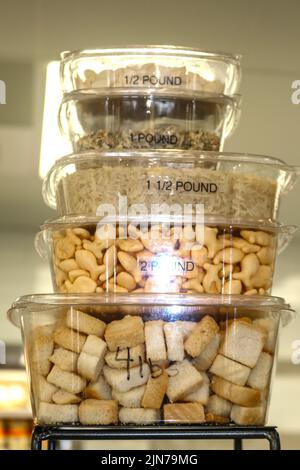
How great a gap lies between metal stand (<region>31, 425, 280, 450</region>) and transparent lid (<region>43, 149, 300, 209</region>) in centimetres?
18

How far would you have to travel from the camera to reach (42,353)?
0.66 meters

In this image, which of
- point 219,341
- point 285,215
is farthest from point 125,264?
point 285,215

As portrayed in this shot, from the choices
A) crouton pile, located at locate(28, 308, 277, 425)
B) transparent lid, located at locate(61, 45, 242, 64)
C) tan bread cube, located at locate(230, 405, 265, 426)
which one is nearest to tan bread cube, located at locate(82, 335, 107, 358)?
crouton pile, located at locate(28, 308, 277, 425)

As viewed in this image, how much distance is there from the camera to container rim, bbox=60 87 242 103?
71 cm

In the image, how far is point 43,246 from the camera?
2.43 ft

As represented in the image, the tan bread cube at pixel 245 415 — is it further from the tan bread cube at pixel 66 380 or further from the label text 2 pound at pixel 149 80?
the label text 2 pound at pixel 149 80

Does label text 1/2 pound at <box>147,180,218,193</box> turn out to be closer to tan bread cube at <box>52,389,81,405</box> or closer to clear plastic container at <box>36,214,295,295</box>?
clear plastic container at <box>36,214,295,295</box>

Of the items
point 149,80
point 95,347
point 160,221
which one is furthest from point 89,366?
point 149,80

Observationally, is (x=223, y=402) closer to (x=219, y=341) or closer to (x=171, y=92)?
(x=219, y=341)

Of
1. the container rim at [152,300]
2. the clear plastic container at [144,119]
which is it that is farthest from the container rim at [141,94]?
the container rim at [152,300]

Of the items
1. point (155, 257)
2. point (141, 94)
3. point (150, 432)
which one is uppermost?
point (141, 94)

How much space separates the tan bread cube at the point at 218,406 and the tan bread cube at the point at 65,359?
10 cm

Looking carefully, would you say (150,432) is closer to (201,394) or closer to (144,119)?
(201,394)

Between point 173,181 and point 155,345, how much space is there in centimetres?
12
